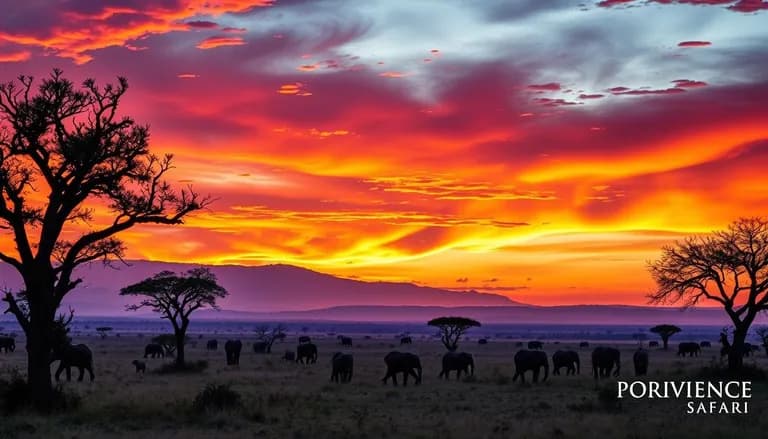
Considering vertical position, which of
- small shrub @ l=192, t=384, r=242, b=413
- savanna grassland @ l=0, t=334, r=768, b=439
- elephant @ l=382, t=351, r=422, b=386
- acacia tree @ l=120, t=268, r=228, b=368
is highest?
acacia tree @ l=120, t=268, r=228, b=368

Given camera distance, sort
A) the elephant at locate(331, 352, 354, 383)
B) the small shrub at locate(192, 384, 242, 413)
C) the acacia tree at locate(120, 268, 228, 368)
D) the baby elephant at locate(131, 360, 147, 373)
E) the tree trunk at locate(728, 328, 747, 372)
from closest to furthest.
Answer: the small shrub at locate(192, 384, 242, 413)
the tree trunk at locate(728, 328, 747, 372)
the elephant at locate(331, 352, 354, 383)
the baby elephant at locate(131, 360, 147, 373)
the acacia tree at locate(120, 268, 228, 368)

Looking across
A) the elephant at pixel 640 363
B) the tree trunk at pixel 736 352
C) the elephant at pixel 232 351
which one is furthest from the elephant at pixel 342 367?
the elephant at pixel 232 351

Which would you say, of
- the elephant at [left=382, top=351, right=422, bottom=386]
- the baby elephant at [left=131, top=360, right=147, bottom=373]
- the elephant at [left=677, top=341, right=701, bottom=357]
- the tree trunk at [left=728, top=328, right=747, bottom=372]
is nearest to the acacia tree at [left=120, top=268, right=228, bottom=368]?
the baby elephant at [left=131, top=360, right=147, bottom=373]

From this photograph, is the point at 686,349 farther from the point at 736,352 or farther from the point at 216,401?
the point at 216,401

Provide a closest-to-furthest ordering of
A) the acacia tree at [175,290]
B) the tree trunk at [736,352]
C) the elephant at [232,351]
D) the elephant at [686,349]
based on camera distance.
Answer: the tree trunk at [736,352] → the acacia tree at [175,290] → the elephant at [232,351] → the elephant at [686,349]

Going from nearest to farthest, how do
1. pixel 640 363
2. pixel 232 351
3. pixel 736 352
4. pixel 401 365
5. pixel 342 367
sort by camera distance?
pixel 401 365
pixel 736 352
pixel 342 367
pixel 640 363
pixel 232 351

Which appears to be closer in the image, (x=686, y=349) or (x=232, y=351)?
(x=232, y=351)

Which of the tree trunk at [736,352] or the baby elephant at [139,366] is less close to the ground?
the tree trunk at [736,352]

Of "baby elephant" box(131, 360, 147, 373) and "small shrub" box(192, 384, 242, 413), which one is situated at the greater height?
"small shrub" box(192, 384, 242, 413)

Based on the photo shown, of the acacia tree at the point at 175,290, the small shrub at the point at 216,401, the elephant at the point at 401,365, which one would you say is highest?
the acacia tree at the point at 175,290

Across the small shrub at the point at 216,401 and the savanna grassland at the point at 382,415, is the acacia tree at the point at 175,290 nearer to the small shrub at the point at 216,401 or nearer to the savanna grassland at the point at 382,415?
the savanna grassland at the point at 382,415

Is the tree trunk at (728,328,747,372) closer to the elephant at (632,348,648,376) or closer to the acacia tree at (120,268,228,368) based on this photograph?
the elephant at (632,348,648,376)

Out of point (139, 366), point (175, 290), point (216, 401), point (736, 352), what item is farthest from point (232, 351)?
point (216, 401)

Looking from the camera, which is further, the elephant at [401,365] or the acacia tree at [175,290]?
the acacia tree at [175,290]
